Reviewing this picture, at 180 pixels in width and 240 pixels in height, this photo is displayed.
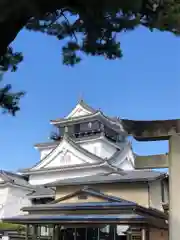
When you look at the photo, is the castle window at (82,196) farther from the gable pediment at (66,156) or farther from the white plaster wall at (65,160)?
the white plaster wall at (65,160)

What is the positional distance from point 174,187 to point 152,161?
0.70 m

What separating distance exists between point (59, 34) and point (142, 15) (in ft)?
4.33

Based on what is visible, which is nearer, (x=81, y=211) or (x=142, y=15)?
(x=142, y=15)

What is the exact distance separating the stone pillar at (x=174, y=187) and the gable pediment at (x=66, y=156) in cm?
2722

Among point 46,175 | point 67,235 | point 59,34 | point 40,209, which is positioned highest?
point 46,175

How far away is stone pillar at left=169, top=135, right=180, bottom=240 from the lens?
6.59 meters

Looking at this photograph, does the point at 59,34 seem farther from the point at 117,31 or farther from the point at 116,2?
the point at 116,2

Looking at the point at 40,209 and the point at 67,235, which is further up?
the point at 40,209

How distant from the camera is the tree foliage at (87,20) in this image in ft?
11.2

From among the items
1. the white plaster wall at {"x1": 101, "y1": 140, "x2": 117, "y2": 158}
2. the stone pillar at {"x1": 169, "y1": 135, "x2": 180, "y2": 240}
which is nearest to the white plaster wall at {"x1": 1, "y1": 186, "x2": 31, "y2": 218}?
the white plaster wall at {"x1": 101, "y1": 140, "x2": 117, "y2": 158}

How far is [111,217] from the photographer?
15.1m

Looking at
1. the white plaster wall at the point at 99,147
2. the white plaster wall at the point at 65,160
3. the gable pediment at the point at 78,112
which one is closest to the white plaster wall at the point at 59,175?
the white plaster wall at the point at 65,160

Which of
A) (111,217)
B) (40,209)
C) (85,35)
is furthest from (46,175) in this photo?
(85,35)

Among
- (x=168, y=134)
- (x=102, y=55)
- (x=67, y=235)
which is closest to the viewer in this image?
(x=102, y=55)
